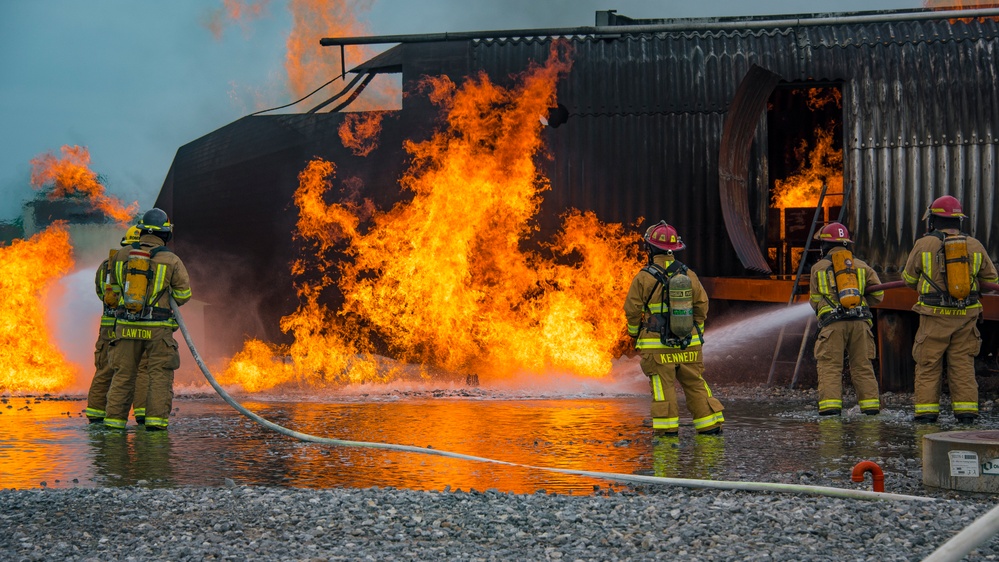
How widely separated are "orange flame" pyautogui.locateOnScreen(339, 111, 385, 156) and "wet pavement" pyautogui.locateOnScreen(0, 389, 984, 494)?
4529 mm

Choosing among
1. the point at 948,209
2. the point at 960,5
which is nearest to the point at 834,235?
the point at 948,209

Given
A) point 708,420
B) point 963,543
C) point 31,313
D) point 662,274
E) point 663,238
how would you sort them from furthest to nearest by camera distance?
point 31,313
point 663,238
point 662,274
point 708,420
point 963,543

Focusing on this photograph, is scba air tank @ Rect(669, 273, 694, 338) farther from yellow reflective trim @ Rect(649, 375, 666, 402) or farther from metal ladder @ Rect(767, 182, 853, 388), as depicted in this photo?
metal ladder @ Rect(767, 182, 853, 388)

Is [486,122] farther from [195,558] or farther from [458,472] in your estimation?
[195,558]

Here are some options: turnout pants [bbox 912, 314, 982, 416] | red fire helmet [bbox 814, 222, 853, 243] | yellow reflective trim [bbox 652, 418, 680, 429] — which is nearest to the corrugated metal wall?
red fire helmet [bbox 814, 222, 853, 243]

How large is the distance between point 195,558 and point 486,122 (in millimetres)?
10769

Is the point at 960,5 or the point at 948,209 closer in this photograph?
the point at 948,209

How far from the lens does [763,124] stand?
47.8 ft

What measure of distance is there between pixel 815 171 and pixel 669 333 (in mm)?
9641

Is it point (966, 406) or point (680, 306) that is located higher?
point (680, 306)

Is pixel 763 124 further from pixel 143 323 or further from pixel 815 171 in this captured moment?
pixel 143 323

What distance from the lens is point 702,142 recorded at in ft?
47.7

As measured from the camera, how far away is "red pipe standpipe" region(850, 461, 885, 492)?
19.0 feet

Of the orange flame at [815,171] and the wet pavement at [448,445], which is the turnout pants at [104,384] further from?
the orange flame at [815,171]
